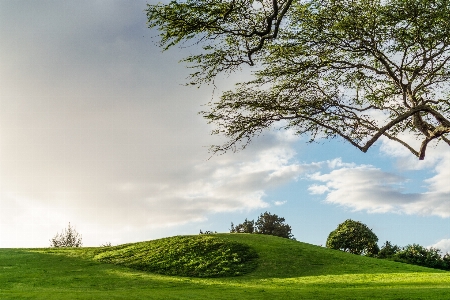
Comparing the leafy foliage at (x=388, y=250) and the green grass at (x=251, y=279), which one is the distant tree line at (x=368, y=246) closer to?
the leafy foliage at (x=388, y=250)

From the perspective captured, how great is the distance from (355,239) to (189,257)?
18082 millimetres

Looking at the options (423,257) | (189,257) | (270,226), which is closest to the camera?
(189,257)

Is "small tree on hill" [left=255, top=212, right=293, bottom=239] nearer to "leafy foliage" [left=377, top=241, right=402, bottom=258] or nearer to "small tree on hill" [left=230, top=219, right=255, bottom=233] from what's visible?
"small tree on hill" [left=230, top=219, right=255, bottom=233]

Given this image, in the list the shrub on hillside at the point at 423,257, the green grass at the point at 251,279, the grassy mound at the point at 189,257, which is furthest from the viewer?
the shrub on hillside at the point at 423,257

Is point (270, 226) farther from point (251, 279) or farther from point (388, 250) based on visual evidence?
point (251, 279)

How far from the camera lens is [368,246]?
4003 cm

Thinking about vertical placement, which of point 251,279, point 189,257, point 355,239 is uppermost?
point 355,239

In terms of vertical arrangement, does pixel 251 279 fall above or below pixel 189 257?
below

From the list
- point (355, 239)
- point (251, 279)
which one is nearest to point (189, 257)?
point (251, 279)

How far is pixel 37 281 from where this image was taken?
72.6ft

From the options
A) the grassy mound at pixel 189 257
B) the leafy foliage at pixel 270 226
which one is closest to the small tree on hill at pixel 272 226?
the leafy foliage at pixel 270 226

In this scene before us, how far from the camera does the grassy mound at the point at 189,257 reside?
27.0m

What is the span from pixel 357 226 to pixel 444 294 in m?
25.3

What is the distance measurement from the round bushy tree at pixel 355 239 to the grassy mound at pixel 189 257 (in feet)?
42.4
